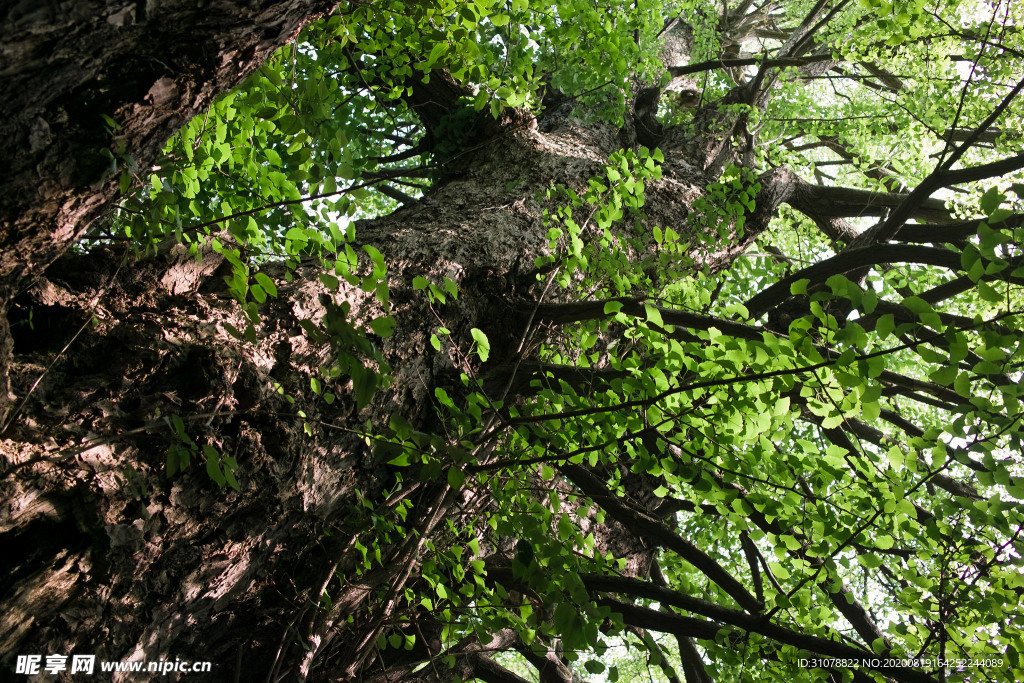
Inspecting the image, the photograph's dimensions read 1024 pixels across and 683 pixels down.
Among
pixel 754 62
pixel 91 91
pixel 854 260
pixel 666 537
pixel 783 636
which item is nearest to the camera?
pixel 91 91

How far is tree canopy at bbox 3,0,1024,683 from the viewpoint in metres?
1.40

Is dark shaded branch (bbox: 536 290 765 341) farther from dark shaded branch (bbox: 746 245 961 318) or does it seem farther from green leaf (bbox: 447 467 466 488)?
dark shaded branch (bbox: 746 245 961 318)

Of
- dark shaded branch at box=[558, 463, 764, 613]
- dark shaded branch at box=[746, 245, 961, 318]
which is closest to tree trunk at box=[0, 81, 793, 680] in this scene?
dark shaded branch at box=[558, 463, 764, 613]

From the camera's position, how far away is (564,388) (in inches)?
73.3

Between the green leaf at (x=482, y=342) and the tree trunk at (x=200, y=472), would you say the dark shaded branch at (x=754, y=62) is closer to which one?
the tree trunk at (x=200, y=472)

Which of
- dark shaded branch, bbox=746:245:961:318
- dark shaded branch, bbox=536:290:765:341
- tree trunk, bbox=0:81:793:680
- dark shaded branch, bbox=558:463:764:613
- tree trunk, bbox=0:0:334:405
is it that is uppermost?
dark shaded branch, bbox=746:245:961:318

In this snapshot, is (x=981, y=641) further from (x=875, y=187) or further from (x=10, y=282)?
(x=875, y=187)

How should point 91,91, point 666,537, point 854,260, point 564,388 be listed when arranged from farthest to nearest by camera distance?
1. point 854,260
2. point 666,537
3. point 564,388
4. point 91,91

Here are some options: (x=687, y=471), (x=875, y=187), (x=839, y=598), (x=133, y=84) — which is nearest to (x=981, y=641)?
(x=839, y=598)

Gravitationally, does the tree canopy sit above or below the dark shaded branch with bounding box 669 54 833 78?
below

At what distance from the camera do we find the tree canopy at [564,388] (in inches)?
55.1

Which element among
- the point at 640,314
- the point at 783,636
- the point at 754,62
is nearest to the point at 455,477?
the point at 640,314

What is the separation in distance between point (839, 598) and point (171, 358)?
9.52ft

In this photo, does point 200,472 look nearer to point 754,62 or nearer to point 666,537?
point 666,537
